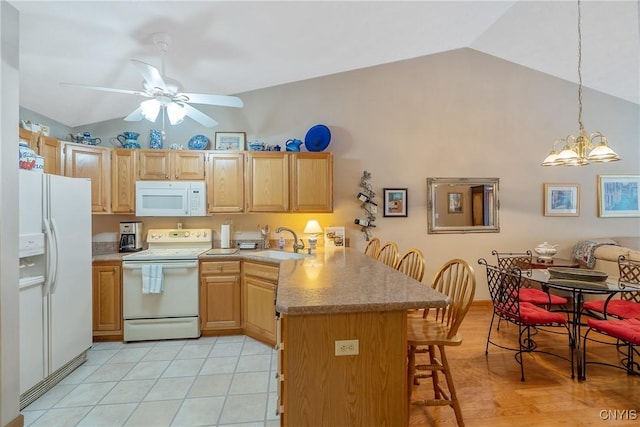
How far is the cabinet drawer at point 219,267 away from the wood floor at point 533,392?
6.95ft

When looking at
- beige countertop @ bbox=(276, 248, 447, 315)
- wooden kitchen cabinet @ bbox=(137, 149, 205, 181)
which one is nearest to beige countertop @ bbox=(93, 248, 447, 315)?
beige countertop @ bbox=(276, 248, 447, 315)

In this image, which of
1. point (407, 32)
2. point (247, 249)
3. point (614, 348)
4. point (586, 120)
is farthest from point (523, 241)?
point (247, 249)

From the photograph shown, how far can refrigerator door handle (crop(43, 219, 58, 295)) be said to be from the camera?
2186 mm

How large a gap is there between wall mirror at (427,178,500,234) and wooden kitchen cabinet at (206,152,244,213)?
8.49 ft

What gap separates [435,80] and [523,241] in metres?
2.68

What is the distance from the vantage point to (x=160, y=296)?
3047mm

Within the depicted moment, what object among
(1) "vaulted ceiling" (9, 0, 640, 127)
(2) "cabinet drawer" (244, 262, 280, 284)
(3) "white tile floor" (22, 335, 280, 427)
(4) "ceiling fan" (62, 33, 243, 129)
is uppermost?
(1) "vaulted ceiling" (9, 0, 640, 127)

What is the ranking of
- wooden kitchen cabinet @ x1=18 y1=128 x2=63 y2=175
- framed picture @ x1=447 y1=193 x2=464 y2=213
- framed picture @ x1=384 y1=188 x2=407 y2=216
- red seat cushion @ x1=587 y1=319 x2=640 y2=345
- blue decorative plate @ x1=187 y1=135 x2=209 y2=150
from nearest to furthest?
red seat cushion @ x1=587 y1=319 x2=640 y2=345, wooden kitchen cabinet @ x1=18 y1=128 x2=63 y2=175, blue decorative plate @ x1=187 y1=135 x2=209 y2=150, framed picture @ x1=384 y1=188 x2=407 y2=216, framed picture @ x1=447 y1=193 x2=464 y2=213

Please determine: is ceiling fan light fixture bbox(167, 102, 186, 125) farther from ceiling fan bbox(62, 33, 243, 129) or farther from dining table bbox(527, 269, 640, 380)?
dining table bbox(527, 269, 640, 380)

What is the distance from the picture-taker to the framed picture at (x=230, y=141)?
3.72 meters

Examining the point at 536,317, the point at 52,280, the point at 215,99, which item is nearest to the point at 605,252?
the point at 536,317

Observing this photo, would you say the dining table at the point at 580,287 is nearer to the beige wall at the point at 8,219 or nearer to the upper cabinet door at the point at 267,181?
the upper cabinet door at the point at 267,181

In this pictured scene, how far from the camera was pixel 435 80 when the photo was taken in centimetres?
402

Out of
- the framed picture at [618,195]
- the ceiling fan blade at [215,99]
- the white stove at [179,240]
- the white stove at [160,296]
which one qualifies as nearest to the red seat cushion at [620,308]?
the framed picture at [618,195]
